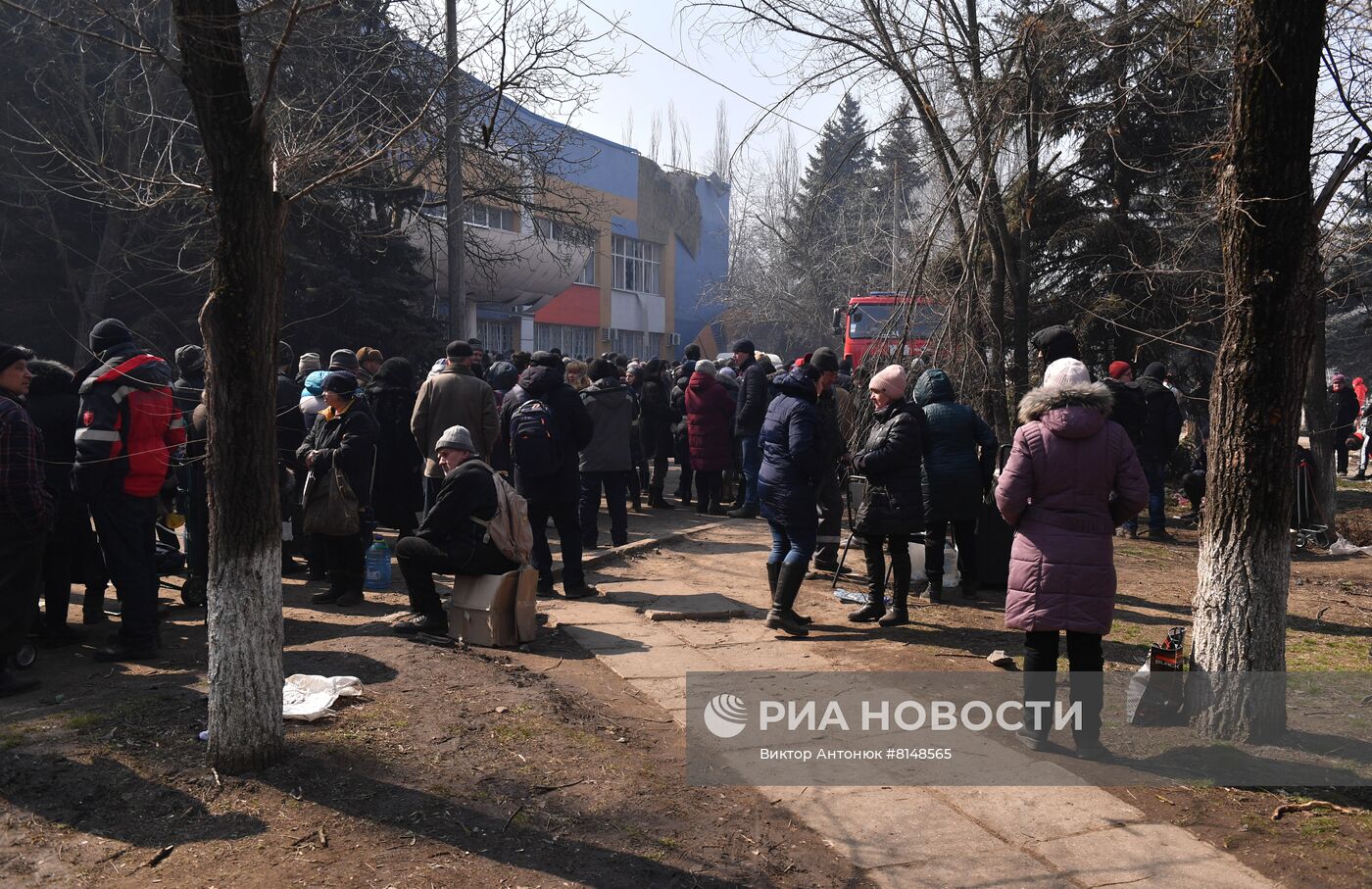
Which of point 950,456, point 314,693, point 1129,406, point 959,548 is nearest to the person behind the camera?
point 314,693

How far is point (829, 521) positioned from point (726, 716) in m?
4.42

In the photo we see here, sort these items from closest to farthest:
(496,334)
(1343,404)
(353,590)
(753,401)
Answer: (353,590), (753,401), (1343,404), (496,334)

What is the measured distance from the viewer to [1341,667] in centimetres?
693

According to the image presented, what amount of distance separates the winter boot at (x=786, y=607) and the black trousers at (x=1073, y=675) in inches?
93.7

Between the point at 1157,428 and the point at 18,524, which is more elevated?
the point at 1157,428

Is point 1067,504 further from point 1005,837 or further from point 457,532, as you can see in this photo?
point 457,532

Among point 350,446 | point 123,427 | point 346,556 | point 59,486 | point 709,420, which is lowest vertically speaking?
point 346,556

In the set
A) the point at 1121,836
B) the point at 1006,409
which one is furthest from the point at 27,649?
the point at 1006,409

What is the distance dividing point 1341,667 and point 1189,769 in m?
2.64

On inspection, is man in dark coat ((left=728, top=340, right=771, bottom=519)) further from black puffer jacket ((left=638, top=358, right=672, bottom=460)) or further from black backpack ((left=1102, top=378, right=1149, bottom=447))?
black backpack ((left=1102, top=378, right=1149, bottom=447))

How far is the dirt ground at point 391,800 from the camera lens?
395cm

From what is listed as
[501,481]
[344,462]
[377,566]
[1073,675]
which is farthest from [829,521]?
[1073,675]

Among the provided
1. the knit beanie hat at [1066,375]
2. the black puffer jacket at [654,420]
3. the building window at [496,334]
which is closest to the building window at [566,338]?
the building window at [496,334]

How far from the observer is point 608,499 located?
11.0 metres
